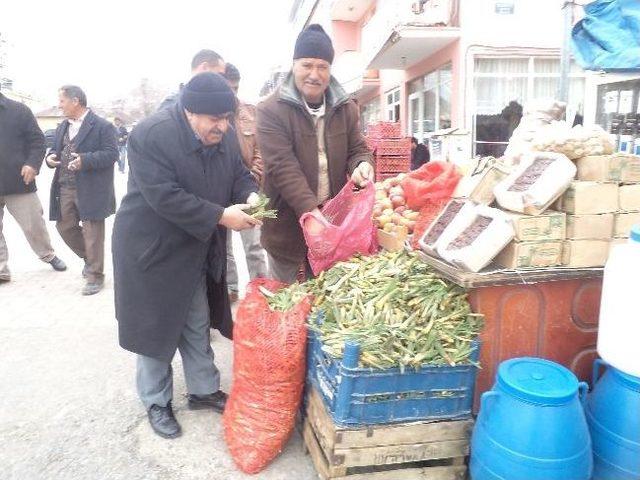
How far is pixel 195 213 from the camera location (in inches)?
108

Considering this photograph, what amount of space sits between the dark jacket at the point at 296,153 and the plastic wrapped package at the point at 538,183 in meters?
1.17

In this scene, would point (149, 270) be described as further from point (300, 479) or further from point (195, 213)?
point (300, 479)

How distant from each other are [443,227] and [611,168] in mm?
911

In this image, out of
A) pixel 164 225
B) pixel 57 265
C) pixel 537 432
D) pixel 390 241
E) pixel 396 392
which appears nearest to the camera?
pixel 537 432

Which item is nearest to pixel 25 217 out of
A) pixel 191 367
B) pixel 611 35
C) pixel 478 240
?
pixel 191 367

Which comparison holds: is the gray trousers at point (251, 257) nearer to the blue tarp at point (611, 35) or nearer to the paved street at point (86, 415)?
the paved street at point (86, 415)

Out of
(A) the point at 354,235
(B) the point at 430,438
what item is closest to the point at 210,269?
(A) the point at 354,235

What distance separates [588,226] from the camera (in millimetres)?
2668

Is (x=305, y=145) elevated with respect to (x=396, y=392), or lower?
elevated

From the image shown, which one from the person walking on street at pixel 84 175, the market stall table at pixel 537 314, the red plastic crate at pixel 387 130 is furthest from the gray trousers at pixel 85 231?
the red plastic crate at pixel 387 130

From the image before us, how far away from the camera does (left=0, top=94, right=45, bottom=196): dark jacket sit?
20.0ft

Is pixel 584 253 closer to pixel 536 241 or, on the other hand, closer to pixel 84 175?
pixel 536 241

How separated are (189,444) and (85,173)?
387 cm

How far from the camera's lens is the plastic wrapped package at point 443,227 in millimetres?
2859
